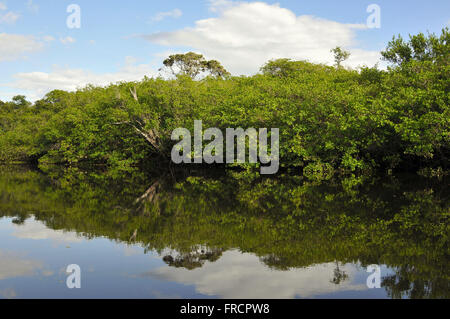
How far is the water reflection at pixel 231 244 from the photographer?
21.5ft

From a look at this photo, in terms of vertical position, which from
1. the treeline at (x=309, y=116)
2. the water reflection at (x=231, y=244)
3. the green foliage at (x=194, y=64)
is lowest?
the water reflection at (x=231, y=244)

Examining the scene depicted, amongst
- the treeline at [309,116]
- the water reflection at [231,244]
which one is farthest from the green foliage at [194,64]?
the water reflection at [231,244]

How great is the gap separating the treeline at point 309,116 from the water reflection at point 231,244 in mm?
7527

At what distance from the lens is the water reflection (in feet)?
21.5

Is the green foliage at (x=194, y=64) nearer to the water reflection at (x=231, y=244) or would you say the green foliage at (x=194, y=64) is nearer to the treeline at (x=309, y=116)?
the treeline at (x=309, y=116)

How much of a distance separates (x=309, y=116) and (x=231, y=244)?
19.0m

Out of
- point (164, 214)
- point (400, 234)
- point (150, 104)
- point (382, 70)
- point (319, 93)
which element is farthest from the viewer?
point (150, 104)

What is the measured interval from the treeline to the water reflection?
7527 millimetres

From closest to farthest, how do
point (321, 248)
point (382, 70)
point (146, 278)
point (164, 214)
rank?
point (146, 278) → point (321, 248) → point (164, 214) → point (382, 70)

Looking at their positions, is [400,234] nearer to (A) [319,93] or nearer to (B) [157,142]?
(A) [319,93]

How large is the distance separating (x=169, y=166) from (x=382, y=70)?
19.3 m

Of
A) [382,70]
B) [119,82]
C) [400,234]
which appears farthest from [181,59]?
[400,234]

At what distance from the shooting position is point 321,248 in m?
8.56

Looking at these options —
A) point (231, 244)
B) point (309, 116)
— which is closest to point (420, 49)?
point (309, 116)
